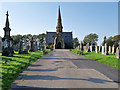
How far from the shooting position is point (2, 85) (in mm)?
5828

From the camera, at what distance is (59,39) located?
2564 inches

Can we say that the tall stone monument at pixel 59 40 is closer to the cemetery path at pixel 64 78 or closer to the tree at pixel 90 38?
the tree at pixel 90 38

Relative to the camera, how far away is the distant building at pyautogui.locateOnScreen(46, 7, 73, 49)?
6450 centimetres

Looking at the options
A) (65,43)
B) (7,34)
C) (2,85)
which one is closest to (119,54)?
(2,85)

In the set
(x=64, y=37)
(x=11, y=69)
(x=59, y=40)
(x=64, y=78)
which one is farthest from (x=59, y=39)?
(x=64, y=78)

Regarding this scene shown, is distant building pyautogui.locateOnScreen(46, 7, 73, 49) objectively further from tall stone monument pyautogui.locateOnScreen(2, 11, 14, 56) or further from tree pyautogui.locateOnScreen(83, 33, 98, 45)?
tall stone monument pyautogui.locateOnScreen(2, 11, 14, 56)

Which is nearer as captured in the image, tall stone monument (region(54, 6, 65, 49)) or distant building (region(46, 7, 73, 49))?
tall stone monument (region(54, 6, 65, 49))

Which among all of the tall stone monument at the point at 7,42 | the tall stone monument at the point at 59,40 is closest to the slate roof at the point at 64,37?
the tall stone monument at the point at 59,40

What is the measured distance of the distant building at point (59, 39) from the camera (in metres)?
64.5

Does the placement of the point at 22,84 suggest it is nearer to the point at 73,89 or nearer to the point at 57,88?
the point at 57,88

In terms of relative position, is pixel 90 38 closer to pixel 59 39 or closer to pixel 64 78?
pixel 59 39

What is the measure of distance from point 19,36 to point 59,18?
38263mm

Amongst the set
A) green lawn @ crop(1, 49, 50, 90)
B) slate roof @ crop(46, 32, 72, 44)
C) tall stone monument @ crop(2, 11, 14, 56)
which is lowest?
green lawn @ crop(1, 49, 50, 90)

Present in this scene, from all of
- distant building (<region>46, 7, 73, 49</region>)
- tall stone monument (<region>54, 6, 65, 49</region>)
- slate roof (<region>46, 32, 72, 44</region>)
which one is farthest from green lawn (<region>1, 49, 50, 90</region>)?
slate roof (<region>46, 32, 72, 44</region>)
